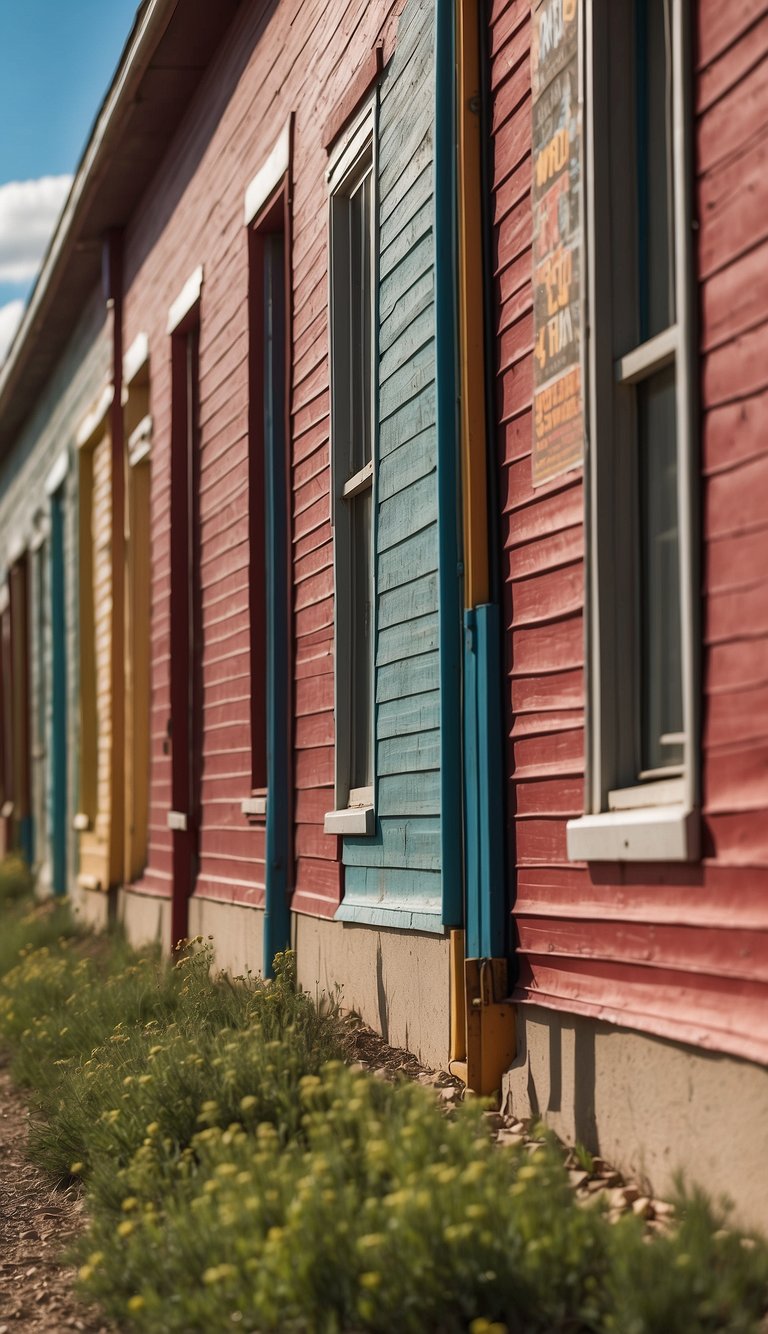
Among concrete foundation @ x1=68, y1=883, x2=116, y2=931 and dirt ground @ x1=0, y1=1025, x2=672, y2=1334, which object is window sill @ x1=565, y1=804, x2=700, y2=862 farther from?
concrete foundation @ x1=68, y1=883, x2=116, y2=931

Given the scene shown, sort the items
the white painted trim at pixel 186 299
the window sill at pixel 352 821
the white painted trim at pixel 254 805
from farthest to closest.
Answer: the white painted trim at pixel 186 299 → the white painted trim at pixel 254 805 → the window sill at pixel 352 821

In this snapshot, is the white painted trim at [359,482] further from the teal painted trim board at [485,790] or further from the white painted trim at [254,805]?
the white painted trim at [254,805]

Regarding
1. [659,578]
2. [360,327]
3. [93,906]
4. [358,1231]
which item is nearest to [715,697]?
[659,578]

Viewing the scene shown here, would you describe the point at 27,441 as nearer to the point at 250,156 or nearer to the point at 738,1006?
the point at 250,156

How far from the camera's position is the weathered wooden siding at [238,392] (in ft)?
24.7

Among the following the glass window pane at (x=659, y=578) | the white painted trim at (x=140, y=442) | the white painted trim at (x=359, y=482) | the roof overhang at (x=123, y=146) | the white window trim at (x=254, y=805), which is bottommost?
the white window trim at (x=254, y=805)

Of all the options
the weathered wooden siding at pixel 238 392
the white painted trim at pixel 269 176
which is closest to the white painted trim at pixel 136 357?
the weathered wooden siding at pixel 238 392


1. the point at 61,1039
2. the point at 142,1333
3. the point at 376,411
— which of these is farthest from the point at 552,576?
the point at 61,1039

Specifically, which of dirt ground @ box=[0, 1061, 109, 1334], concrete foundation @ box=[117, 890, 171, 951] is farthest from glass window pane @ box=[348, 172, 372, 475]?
concrete foundation @ box=[117, 890, 171, 951]

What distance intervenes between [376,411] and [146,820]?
671cm

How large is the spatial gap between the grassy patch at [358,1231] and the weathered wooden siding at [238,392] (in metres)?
2.40

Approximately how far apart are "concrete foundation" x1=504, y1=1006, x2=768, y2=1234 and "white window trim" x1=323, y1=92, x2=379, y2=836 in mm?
1813

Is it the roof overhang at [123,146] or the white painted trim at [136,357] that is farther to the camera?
the white painted trim at [136,357]

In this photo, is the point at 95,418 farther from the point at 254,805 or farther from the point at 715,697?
the point at 715,697
